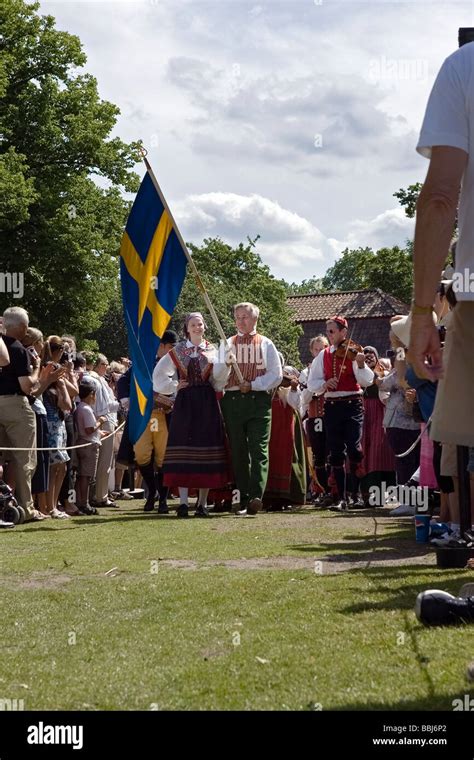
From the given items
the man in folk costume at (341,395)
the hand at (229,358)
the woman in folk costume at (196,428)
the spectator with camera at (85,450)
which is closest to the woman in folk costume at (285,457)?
the man in folk costume at (341,395)

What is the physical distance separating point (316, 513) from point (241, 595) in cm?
727

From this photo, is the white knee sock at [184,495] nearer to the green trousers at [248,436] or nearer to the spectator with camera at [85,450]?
the green trousers at [248,436]

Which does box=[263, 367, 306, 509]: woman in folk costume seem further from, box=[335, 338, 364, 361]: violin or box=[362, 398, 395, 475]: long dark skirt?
box=[362, 398, 395, 475]: long dark skirt

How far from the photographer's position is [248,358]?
1364cm

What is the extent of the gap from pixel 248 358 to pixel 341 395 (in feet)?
5.04

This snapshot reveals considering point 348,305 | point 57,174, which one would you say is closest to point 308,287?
point 348,305

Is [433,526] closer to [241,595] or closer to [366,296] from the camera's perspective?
[241,595]

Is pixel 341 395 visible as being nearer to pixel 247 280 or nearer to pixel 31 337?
pixel 31 337

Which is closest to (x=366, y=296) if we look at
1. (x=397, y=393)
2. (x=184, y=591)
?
(x=397, y=393)

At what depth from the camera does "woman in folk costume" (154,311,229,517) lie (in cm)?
1357

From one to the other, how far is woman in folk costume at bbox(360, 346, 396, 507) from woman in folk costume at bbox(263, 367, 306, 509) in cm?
133

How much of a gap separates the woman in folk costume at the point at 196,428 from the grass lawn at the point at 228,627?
137 inches

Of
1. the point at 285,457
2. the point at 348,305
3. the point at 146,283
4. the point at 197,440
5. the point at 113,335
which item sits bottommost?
the point at 285,457

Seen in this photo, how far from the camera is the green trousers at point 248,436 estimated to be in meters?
13.5
